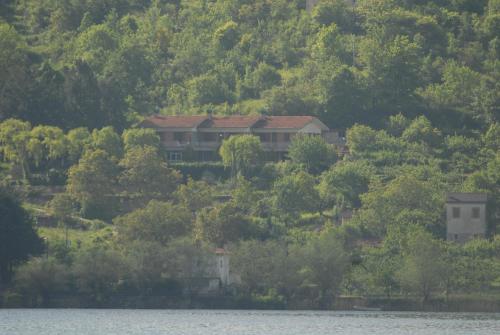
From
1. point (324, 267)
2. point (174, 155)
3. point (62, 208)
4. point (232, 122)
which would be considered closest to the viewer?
point (324, 267)

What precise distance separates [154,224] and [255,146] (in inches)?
791

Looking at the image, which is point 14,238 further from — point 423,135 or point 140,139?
point 423,135

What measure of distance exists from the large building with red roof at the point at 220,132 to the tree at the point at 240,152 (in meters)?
5.36

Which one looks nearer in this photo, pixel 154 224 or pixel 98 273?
pixel 98 273

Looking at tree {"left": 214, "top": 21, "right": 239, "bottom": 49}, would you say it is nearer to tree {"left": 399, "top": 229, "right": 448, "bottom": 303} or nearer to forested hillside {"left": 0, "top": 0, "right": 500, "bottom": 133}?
forested hillside {"left": 0, "top": 0, "right": 500, "bottom": 133}

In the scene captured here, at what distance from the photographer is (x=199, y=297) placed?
122 meters

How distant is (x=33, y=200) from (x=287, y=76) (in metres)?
32.3

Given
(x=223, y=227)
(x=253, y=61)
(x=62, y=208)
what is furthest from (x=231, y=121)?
(x=223, y=227)

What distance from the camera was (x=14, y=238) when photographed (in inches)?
4742

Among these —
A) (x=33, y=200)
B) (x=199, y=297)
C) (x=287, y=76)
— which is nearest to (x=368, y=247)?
(x=199, y=297)

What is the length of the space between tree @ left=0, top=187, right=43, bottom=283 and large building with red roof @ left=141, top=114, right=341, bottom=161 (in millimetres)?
30761

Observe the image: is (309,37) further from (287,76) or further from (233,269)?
(233,269)

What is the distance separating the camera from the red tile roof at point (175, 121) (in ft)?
501

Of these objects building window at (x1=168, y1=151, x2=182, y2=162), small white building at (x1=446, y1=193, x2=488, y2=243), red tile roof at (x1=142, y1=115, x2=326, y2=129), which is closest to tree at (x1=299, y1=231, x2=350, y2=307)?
small white building at (x1=446, y1=193, x2=488, y2=243)
